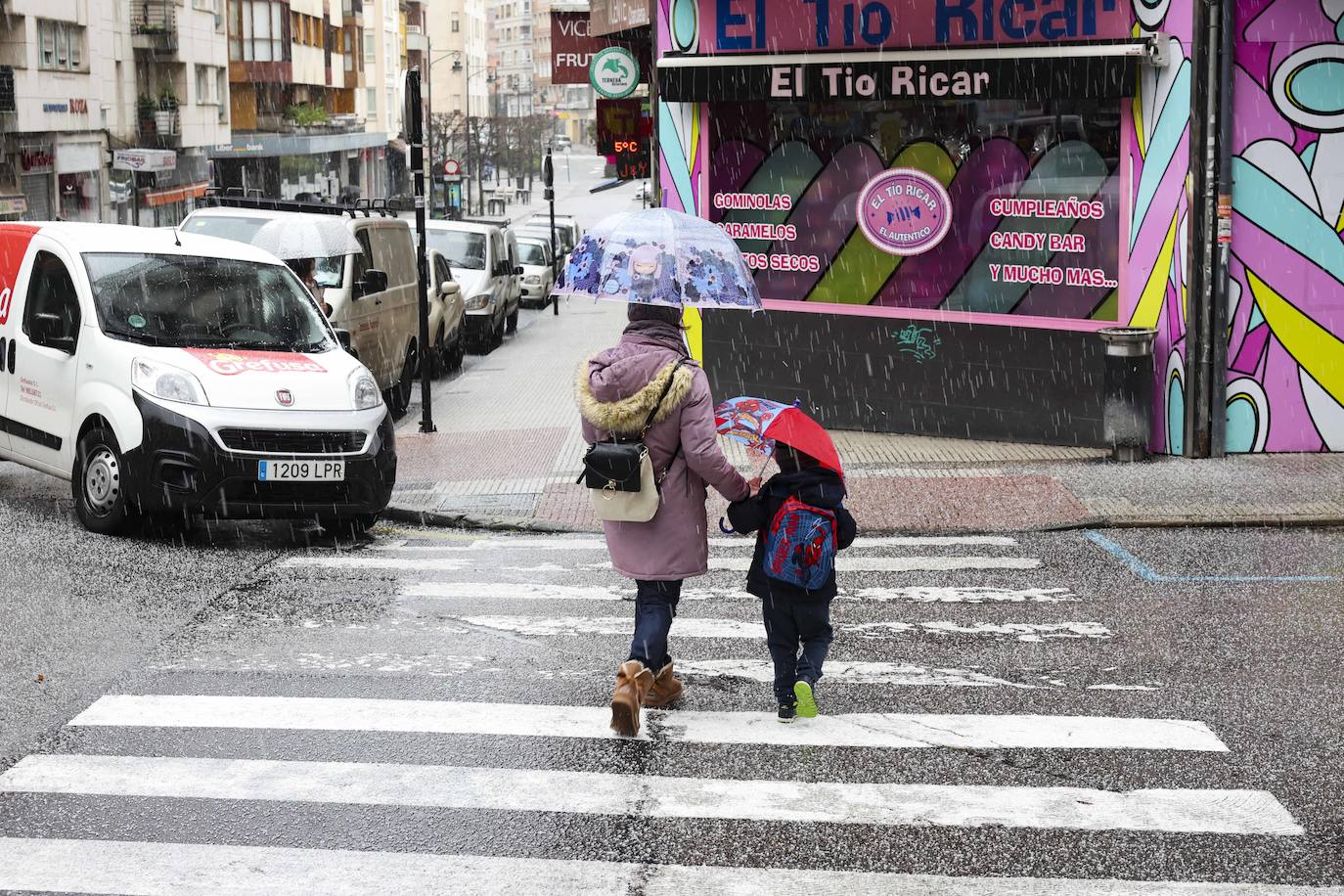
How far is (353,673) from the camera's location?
24.2ft

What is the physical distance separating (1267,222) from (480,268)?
638 inches

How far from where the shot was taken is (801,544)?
623cm

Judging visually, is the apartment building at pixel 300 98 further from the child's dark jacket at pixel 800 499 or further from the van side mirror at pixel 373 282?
the child's dark jacket at pixel 800 499

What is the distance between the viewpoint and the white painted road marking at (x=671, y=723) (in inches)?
253

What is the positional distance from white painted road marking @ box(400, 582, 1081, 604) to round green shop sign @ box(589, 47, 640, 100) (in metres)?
11.7

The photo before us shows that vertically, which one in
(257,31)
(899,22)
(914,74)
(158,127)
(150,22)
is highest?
(257,31)

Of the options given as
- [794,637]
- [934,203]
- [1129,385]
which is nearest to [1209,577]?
[1129,385]

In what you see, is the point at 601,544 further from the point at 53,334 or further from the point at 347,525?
the point at 53,334

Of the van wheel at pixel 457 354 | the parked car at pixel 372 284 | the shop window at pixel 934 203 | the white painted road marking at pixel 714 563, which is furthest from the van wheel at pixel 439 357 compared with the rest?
the white painted road marking at pixel 714 563

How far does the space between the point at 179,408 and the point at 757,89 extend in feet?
21.8

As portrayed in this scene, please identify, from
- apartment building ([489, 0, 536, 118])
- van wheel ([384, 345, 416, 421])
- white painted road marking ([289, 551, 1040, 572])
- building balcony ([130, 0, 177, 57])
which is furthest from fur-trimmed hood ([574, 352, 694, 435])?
apartment building ([489, 0, 536, 118])

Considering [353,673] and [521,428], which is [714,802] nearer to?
[353,673]

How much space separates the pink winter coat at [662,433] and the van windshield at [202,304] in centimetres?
525

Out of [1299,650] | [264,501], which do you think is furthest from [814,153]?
[1299,650]
